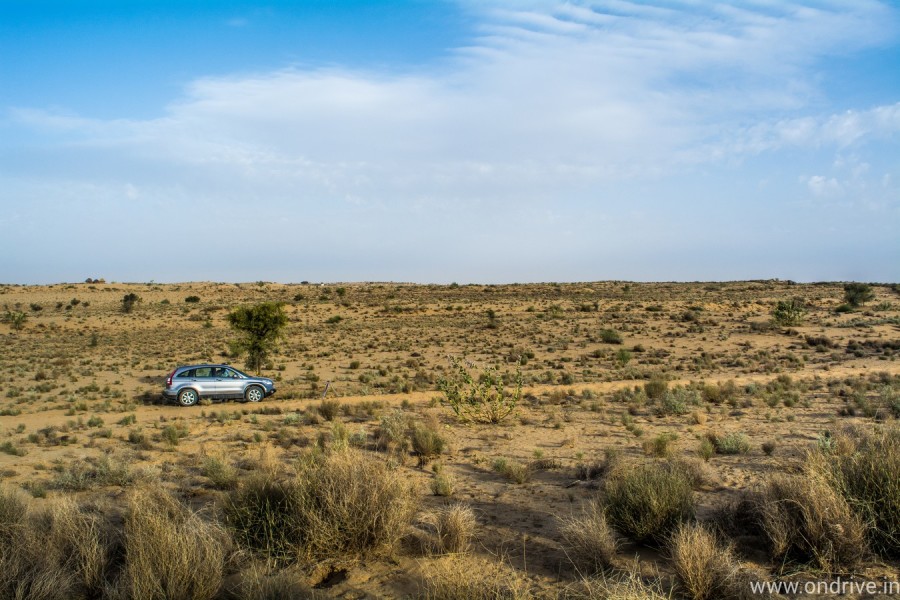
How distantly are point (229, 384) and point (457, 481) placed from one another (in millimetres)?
14684

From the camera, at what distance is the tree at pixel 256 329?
1218 inches

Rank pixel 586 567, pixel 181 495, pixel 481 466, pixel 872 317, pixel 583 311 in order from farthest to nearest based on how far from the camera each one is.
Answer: pixel 583 311, pixel 872 317, pixel 481 466, pixel 181 495, pixel 586 567

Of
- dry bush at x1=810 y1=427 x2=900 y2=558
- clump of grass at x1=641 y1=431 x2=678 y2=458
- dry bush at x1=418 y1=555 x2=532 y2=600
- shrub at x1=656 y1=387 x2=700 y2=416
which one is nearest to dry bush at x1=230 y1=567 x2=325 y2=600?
dry bush at x1=418 y1=555 x2=532 y2=600

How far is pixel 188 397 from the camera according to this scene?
2222cm

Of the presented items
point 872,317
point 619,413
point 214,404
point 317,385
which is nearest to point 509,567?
point 619,413

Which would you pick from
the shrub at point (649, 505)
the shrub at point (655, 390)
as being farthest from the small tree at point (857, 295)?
the shrub at point (649, 505)

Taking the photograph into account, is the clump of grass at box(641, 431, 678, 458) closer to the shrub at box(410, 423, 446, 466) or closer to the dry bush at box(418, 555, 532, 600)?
the shrub at box(410, 423, 446, 466)

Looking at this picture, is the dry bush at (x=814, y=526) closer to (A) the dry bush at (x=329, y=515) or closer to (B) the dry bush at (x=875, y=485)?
(B) the dry bush at (x=875, y=485)

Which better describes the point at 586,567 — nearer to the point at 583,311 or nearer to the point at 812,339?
the point at 812,339

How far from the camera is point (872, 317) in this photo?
50125 millimetres

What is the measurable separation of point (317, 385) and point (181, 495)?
685 inches

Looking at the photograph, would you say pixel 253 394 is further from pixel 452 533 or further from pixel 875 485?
pixel 875 485

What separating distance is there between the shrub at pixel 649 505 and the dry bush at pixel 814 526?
3.25ft

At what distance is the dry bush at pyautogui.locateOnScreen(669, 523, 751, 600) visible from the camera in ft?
18.3
